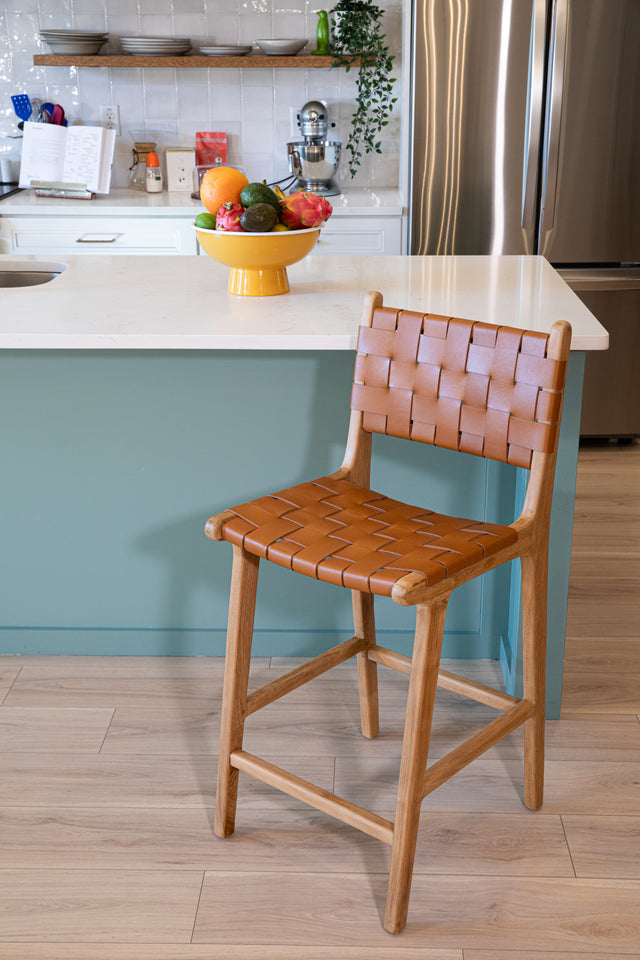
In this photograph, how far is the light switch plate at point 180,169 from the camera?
4.05m

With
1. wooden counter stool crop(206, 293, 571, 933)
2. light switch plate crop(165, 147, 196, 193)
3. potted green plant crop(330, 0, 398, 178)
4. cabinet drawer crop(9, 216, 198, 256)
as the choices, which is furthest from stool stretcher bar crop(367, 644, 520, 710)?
light switch plate crop(165, 147, 196, 193)

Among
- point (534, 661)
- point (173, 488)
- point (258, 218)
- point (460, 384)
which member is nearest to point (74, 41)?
point (258, 218)

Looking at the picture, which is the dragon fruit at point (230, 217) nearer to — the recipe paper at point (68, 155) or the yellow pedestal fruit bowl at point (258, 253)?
the yellow pedestal fruit bowl at point (258, 253)

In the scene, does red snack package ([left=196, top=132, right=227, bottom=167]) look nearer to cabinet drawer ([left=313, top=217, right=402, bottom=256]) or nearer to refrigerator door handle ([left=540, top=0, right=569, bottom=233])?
cabinet drawer ([left=313, top=217, right=402, bottom=256])

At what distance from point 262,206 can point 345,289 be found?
33 cm

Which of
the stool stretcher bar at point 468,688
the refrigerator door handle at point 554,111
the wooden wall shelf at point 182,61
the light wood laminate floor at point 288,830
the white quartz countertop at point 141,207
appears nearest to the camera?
the light wood laminate floor at point 288,830

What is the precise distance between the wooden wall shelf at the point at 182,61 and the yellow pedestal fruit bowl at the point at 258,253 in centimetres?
209

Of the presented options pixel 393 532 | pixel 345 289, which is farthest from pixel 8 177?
pixel 393 532

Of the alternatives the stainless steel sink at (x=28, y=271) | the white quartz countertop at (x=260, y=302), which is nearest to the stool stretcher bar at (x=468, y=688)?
the white quartz countertop at (x=260, y=302)

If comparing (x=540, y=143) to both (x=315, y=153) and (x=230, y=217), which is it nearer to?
(x=315, y=153)

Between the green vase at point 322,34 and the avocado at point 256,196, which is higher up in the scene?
the green vase at point 322,34

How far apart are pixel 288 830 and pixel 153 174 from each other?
3.07m

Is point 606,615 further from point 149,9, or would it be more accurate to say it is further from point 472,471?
point 149,9

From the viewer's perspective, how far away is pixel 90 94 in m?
4.15
